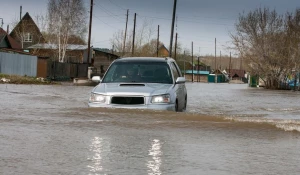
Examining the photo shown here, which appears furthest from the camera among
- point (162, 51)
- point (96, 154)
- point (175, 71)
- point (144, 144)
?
point (162, 51)

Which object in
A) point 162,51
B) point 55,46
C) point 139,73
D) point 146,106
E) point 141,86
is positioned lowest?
point 146,106

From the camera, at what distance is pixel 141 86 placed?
11.9 meters

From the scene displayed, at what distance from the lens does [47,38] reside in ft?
254

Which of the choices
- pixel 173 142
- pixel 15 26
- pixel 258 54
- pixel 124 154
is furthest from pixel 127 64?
pixel 15 26

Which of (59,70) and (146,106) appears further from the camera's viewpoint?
(59,70)

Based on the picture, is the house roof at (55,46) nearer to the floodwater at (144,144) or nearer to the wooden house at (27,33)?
the wooden house at (27,33)

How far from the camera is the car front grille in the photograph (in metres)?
11.4

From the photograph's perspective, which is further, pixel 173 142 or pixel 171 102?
pixel 171 102

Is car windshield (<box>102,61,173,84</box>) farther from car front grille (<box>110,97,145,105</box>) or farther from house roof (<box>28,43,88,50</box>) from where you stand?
house roof (<box>28,43,88,50</box>)

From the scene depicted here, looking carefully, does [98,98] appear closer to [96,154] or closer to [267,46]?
[96,154]

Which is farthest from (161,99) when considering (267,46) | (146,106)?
(267,46)

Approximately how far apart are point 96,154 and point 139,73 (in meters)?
6.64

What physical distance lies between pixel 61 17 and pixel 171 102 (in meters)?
62.4

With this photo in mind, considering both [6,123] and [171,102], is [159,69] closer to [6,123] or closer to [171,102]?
[171,102]
